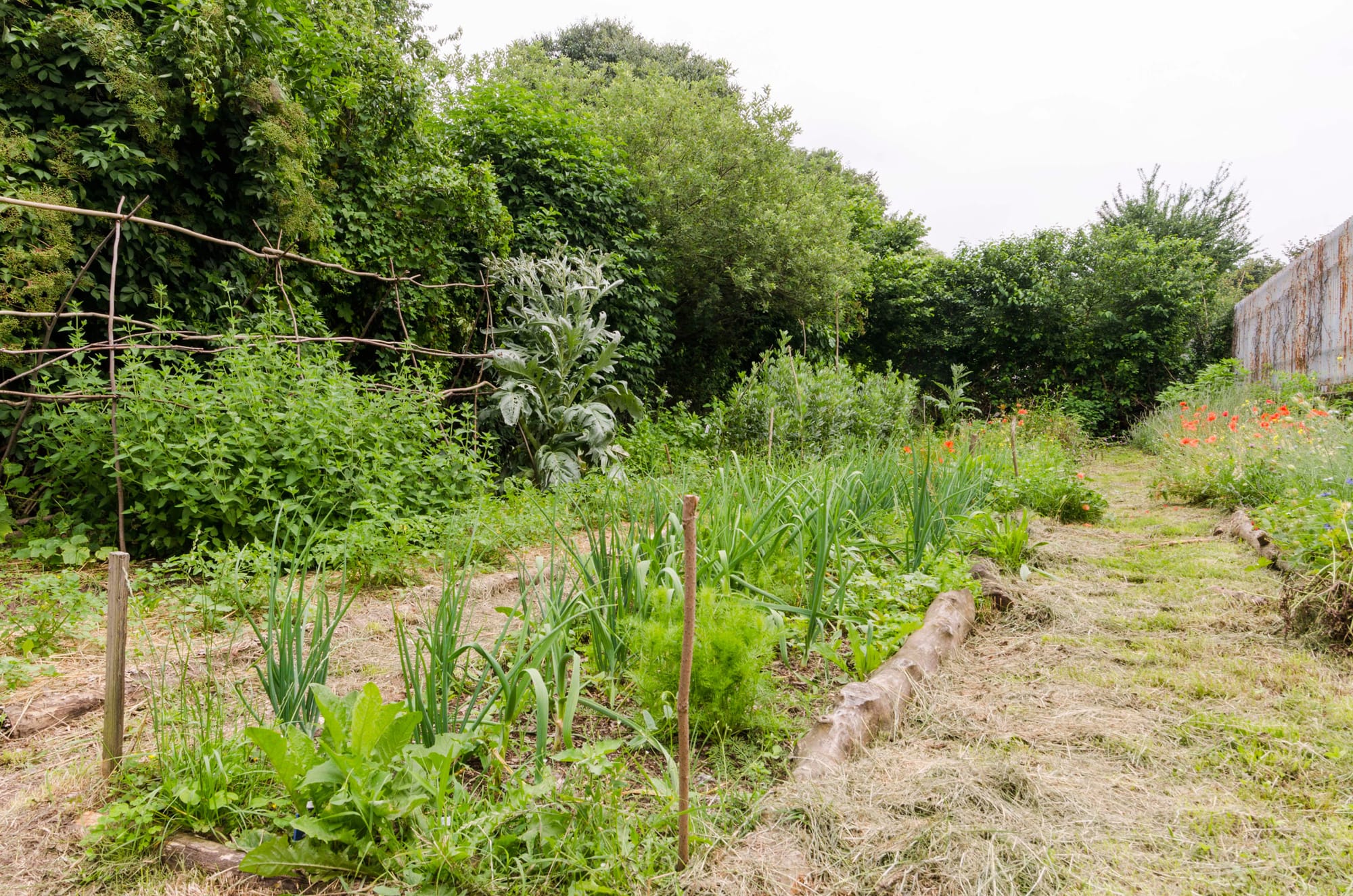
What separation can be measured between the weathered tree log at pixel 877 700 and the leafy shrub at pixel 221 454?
7.91 ft

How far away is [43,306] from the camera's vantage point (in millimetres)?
3645

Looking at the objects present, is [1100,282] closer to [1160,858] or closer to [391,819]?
[1160,858]

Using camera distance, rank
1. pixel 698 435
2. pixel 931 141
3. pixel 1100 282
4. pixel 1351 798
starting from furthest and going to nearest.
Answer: pixel 1100 282
pixel 931 141
pixel 698 435
pixel 1351 798

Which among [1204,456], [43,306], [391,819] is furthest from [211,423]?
[1204,456]

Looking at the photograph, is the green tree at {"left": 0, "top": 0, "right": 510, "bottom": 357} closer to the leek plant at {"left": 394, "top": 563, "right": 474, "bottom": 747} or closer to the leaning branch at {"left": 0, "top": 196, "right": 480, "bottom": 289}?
the leaning branch at {"left": 0, "top": 196, "right": 480, "bottom": 289}

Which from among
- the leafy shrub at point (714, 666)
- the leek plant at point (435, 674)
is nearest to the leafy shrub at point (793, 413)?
the leafy shrub at point (714, 666)

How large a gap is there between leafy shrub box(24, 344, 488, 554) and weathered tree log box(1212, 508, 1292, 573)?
13.8 ft

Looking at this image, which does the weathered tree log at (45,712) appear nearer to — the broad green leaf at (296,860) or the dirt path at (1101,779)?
the broad green leaf at (296,860)

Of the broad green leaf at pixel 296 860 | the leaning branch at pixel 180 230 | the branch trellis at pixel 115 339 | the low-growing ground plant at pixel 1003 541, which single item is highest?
the leaning branch at pixel 180 230

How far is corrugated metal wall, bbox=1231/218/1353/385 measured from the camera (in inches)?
280

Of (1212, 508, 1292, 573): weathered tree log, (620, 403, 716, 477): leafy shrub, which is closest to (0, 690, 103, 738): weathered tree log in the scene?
(620, 403, 716, 477): leafy shrub

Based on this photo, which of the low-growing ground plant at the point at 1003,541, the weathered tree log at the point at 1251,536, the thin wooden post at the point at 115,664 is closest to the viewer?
the thin wooden post at the point at 115,664

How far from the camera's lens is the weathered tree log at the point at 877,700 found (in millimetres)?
1681

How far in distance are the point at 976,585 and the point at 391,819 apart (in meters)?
2.54
